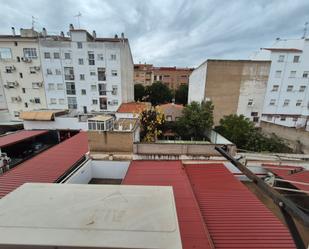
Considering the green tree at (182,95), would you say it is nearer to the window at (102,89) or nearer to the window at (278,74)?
the window at (278,74)

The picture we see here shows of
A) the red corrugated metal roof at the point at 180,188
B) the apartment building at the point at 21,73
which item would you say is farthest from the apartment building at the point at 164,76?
the red corrugated metal roof at the point at 180,188

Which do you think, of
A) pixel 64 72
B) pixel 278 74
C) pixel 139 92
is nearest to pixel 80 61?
pixel 64 72

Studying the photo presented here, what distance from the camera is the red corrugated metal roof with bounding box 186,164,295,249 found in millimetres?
4797

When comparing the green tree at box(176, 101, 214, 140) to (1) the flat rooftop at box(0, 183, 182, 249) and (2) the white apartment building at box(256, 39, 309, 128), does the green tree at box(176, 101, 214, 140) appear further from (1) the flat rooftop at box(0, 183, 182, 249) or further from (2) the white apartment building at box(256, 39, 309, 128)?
(1) the flat rooftop at box(0, 183, 182, 249)

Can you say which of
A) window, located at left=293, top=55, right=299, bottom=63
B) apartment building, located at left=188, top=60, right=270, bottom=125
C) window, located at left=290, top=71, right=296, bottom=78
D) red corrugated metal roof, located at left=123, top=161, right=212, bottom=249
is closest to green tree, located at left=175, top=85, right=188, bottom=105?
apartment building, located at left=188, top=60, right=270, bottom=125

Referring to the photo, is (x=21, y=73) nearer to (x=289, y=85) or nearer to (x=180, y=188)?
(x=180, y=188)

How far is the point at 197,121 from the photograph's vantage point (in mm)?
16812

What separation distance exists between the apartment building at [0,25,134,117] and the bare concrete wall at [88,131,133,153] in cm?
1488

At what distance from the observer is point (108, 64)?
2320cm

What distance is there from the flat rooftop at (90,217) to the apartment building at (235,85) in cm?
2043

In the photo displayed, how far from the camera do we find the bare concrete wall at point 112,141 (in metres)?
10.4

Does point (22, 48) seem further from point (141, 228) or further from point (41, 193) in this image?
point (141, 228)

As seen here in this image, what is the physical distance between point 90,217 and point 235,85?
2297cm

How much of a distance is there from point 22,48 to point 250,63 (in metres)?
31.5
